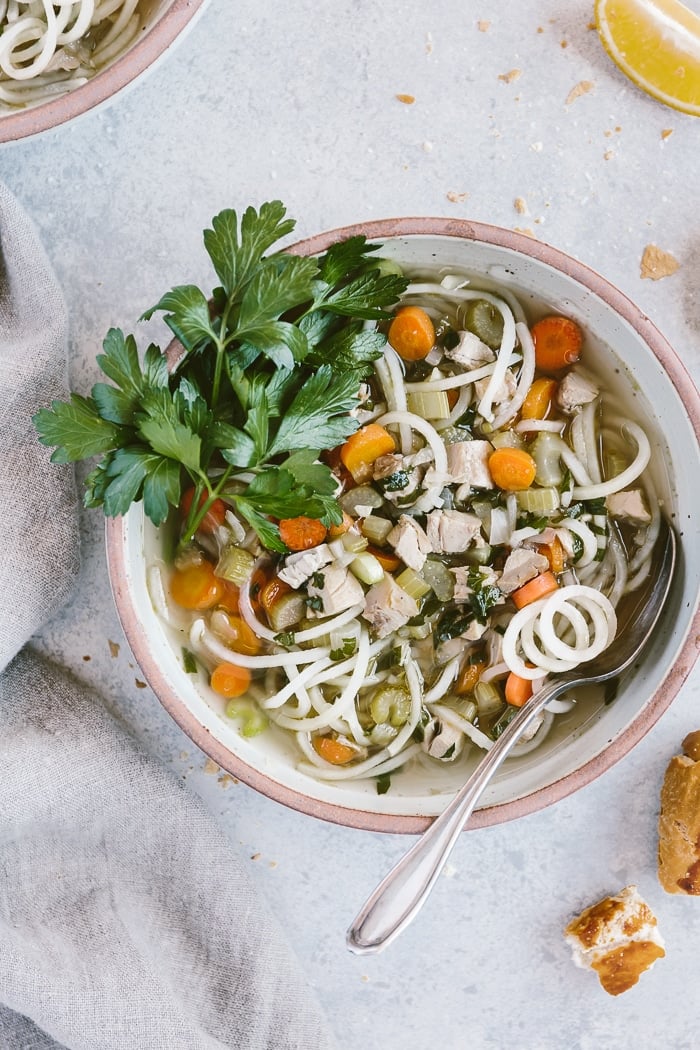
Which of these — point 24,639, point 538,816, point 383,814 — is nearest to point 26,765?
point 24,639

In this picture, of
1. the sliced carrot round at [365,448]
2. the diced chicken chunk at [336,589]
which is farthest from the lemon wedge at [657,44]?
the diced chicken chunk at [336,589]

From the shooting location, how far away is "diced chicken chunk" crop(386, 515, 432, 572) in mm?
2377

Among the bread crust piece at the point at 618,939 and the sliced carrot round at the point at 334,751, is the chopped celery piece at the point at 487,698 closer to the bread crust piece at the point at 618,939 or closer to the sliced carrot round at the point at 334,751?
the sliced carrot round at the point at 334,751

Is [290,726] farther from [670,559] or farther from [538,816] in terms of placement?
[670,559]

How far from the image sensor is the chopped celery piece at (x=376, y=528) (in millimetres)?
2412

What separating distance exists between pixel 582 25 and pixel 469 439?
47.7 inches

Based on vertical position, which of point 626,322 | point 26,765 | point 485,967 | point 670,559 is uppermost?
point 626,322

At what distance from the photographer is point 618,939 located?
2.66 meters

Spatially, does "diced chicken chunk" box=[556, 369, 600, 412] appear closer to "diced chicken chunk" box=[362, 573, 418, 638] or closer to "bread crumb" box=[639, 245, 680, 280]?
"bread crumb" box=[639, 245, 680, 280]

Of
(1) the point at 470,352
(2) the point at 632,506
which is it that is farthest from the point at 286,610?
(2) the point at 632,506

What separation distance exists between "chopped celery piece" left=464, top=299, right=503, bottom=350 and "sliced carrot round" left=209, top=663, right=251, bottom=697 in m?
1.06

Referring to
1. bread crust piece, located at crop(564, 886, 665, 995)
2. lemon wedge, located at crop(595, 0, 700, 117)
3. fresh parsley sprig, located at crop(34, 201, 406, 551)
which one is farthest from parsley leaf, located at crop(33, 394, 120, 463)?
bread crust piece, located at crop(564, 886, 665, 995)

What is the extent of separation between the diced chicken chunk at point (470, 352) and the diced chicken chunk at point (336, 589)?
1.98ft

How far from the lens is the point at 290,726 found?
2525 mm
